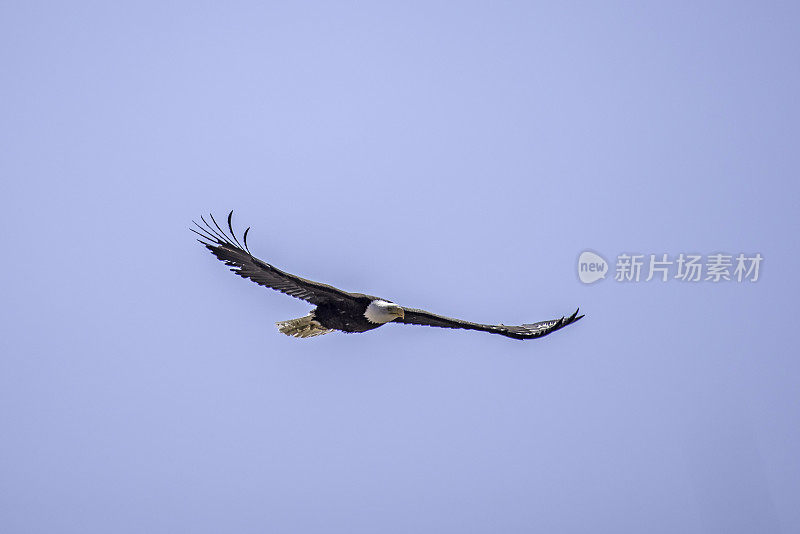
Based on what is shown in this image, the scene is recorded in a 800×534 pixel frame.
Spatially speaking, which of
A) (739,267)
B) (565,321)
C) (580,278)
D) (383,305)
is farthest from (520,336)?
(739,267)

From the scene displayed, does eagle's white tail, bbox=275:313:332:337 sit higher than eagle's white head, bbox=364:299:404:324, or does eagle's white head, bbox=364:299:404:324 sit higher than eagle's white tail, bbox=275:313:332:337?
eagle's white head, bbox=364:299:404:324

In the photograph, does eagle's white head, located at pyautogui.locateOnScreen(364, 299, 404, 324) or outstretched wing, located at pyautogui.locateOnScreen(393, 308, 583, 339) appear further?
outstretched wing, located at pyautogui.locateOnScreen(393, 308, 583, 339)

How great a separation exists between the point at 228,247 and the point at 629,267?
21.1 feet

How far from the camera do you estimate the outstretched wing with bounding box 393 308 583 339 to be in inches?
425

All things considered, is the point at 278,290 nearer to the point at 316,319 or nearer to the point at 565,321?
the point at 316,319

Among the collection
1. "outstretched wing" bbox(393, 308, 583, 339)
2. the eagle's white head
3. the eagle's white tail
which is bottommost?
the eagle's white tail

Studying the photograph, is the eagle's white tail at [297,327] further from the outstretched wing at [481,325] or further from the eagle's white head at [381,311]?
the outstretched wing at [481,325]

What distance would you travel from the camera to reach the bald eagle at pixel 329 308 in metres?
9.95

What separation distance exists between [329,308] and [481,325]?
1.60m

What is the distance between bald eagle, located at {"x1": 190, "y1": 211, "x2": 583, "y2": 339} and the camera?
32.7 ft

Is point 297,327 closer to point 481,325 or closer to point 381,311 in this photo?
point 381,311

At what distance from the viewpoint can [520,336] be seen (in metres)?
10.9

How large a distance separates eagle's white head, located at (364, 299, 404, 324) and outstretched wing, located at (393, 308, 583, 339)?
31cm

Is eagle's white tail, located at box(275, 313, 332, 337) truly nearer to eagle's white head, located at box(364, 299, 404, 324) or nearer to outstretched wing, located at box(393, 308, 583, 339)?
eagle's white head, located at box(364, 299, 404, 324)
